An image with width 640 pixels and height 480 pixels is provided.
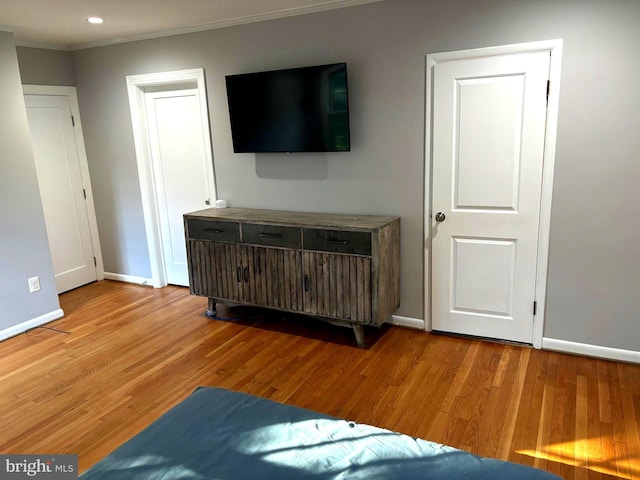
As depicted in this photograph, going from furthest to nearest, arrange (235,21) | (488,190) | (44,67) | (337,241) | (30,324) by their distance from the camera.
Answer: (44,67), (30,324), (235,21), (337,241), (488,190)

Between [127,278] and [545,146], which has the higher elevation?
[545,146]

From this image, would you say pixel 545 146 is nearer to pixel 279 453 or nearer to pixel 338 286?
pixel 338 286

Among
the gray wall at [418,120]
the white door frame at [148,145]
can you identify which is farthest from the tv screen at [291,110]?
the white door frame at [148,145]

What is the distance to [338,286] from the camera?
3.30m

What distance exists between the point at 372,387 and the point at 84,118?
3992mm

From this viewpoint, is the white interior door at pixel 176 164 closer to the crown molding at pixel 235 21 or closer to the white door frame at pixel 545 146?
the crown molding at pixel 235 21

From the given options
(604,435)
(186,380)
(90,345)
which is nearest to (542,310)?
(604,435)

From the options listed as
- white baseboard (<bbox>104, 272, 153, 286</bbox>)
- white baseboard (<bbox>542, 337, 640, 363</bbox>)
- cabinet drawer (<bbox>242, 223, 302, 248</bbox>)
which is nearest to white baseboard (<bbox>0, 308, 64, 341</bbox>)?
white baseboard (<bbox>104, 272, 153, 286</bbox>)

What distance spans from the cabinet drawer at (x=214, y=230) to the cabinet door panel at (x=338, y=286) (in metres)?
0.66

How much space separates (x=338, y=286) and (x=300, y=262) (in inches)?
13.5

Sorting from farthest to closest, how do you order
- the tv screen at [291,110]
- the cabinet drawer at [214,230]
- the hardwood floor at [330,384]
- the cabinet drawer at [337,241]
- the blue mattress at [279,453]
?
the cabinet drawer at [214,230] → the tv screen at [291,110] → the cabinet drawer at [337,241] → the hardwood floor at [330,384] → the blue mattress at [279,453]

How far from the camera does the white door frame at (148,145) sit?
4121 millimetres

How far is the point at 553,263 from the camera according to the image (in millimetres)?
3037

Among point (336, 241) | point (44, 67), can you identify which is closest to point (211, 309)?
point (336, 241)
